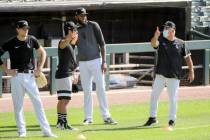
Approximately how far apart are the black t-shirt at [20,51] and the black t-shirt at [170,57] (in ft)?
8.47

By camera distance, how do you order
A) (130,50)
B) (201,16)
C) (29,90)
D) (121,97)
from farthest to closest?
(201,16), (130,50), (121,97), (29,90)

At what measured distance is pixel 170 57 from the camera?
12.5 m

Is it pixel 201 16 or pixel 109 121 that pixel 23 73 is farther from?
pixel 201 16

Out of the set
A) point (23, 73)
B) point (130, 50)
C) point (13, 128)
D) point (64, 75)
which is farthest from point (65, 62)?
point (130, 50)

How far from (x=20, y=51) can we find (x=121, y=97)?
22.1ft

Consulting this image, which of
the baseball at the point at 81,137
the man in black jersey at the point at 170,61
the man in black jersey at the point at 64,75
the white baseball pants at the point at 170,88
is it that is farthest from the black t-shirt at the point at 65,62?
the white baseball pants at the point at 170,88

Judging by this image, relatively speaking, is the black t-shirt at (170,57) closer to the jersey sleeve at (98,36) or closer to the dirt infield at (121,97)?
the jersey sleeve at (98,36)

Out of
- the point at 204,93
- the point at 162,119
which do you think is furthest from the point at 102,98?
the point at 204,93

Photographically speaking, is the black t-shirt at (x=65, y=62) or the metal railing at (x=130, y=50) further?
the metal railing at (x=130, y=50)

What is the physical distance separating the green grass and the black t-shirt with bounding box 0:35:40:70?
3.71 feet

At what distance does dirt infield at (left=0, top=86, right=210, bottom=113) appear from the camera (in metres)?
15.9

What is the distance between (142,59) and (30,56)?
38.5 feet

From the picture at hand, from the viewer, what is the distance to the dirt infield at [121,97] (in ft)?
52.0

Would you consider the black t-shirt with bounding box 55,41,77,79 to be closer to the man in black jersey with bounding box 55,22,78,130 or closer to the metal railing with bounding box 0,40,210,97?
the man in black jersey with bounding box 55,22,78,130
